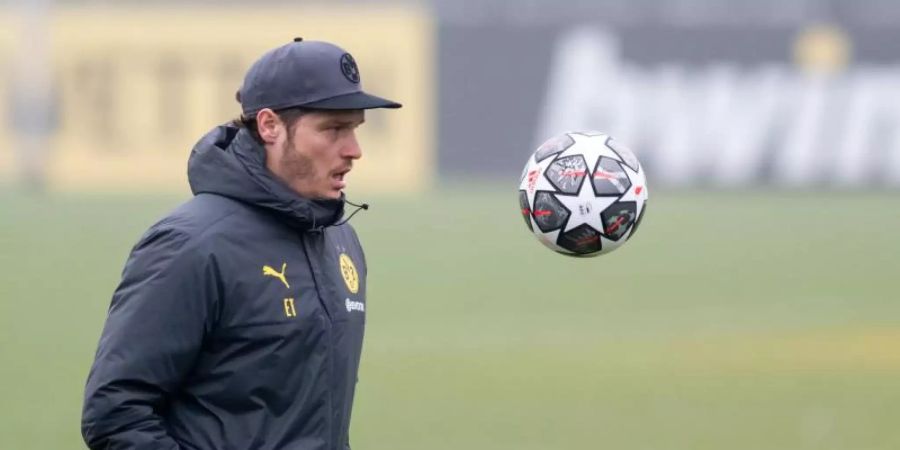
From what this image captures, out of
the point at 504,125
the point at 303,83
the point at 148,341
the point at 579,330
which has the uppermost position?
the point at 303,83

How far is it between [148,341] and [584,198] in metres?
1.54

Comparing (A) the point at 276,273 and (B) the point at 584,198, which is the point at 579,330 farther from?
(A) the point at 276,273

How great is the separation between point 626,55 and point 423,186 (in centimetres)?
395

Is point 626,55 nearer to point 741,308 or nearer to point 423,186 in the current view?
point 423,186

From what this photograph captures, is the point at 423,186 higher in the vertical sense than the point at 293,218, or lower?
lower

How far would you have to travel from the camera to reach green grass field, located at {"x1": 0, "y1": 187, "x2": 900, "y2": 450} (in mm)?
9789

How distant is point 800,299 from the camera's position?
16016 millimetres

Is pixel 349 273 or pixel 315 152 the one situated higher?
pixel 315 152

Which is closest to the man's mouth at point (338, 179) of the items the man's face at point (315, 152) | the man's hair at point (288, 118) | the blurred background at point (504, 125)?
the man's face at point (315, 152)

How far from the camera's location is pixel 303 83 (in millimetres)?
3879

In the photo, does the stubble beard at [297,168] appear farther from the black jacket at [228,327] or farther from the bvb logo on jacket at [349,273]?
the bvb logo on jacket at [349,273]

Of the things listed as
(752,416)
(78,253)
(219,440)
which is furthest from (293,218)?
(78,253)

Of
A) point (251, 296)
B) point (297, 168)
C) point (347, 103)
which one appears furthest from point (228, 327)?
point (347, 103)

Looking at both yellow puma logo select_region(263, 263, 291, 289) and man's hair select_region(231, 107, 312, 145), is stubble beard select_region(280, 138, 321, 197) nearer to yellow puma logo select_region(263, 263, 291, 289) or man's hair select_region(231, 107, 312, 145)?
man's hair select_region(231, 107, 312, 145)
